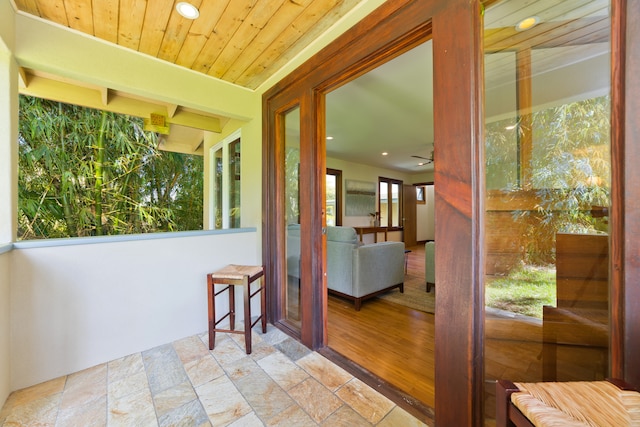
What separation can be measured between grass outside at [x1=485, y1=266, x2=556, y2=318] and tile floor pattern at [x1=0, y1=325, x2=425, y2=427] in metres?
0.75

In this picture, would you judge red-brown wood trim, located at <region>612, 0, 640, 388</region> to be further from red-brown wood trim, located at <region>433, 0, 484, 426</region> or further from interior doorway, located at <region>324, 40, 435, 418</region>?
interior doorway, located at <region>324, 40, 435, 418</region>

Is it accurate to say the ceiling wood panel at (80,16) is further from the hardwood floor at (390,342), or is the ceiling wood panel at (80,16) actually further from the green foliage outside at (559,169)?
the hardwood floor at (390,342)

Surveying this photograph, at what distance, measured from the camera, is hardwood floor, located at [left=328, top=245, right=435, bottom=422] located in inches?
60.5

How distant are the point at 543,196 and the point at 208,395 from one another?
2.00m

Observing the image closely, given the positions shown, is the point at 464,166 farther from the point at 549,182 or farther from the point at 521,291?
the point at 521,291

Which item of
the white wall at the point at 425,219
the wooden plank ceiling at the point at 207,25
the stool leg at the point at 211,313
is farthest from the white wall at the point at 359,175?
the stool leg at the point at 211,313

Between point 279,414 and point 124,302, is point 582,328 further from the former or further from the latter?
point 124,302

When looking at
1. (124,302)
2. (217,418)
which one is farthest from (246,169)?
(217,418)

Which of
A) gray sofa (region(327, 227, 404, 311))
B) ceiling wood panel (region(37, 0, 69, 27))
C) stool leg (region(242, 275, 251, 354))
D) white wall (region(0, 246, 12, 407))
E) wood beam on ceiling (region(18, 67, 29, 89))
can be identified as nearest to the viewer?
white wall (region(0, 246, 12, 407))

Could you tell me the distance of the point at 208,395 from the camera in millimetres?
1384

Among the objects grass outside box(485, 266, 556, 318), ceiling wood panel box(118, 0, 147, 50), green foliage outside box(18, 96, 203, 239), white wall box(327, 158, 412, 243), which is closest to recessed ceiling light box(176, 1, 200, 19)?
ceiling wood panel box(118, 0, 147, 50)

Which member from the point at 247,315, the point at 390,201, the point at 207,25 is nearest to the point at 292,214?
the point at 247,315

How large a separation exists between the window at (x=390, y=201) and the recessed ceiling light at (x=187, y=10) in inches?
230

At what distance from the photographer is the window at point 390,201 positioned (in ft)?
22.9
